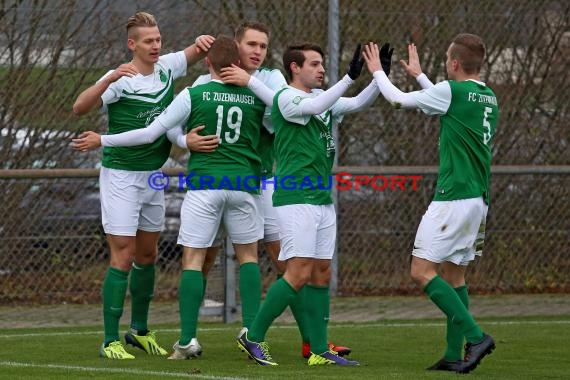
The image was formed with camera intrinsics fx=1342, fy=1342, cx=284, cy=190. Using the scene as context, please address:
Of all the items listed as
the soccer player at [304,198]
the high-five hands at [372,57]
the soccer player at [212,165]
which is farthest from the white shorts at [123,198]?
the high-five hands at [372,57]

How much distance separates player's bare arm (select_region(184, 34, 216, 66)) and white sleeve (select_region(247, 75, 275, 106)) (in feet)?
3.26

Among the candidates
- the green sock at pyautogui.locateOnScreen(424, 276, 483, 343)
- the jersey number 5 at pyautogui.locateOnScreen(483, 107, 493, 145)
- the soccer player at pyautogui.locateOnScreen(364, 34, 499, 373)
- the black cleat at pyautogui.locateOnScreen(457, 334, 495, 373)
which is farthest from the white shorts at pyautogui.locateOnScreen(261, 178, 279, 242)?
the black cleat at pyautogui.locateOnScreen(457, 334, 495, 373)

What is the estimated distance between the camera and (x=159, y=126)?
27.3 ft

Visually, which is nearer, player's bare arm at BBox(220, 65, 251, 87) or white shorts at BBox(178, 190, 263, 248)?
player's bare arm at BBox(220, 65, 251, 87)

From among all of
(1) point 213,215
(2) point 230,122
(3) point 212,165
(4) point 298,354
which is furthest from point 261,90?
(4) point 298,354

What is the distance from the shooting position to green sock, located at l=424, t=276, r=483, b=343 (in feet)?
25.0

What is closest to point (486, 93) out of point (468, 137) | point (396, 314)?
point (468, 137)

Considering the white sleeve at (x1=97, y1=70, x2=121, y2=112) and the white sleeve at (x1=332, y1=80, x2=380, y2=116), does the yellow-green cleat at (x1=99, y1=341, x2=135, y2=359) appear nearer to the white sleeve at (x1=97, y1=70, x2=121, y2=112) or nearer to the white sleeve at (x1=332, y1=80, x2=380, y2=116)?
the white sleeve at (x1=97, y1=70, x2=121, y2=112)

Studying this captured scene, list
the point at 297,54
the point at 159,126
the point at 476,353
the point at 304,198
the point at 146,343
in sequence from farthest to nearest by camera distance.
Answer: the point at 146,343 → the point at 159,126 → the point at 297,54 → the point at 304,198 → the point at 476,353

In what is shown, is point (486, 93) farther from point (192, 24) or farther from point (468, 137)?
point (192, 24)

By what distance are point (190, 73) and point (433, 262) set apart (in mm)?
4606

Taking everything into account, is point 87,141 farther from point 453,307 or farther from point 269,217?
point 453,307

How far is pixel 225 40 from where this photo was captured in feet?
27.3

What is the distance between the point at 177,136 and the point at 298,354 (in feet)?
5.39
